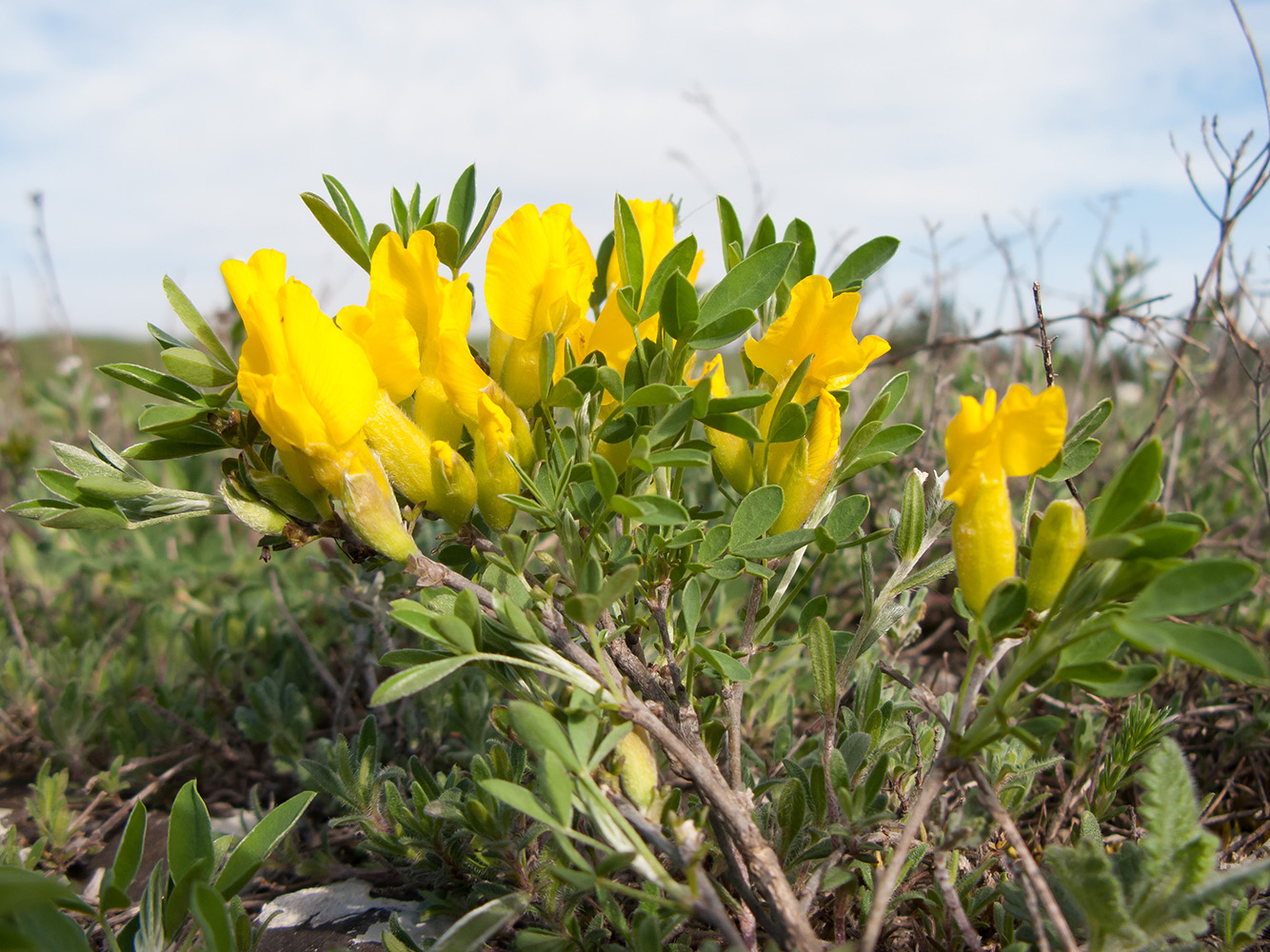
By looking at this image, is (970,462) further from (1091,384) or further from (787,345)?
(1091,384)

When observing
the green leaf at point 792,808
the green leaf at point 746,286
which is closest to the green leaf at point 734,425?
the green leaf at point 746,286

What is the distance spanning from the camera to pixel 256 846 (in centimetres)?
97

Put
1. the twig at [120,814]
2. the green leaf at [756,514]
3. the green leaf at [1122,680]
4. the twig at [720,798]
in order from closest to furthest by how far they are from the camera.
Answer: the green leaf at [1122,680], the twig at [720,798], the green leaf at [756,514], the twig at [120,814]

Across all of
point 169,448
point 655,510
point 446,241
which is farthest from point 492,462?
point 169,448

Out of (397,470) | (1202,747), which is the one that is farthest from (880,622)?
(1202,747)

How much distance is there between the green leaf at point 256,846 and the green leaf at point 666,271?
2.20 feet

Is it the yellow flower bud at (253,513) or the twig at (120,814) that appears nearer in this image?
the yellow flower bud at (253,513)

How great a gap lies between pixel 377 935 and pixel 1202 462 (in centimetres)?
261

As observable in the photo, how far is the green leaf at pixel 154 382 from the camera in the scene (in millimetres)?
985

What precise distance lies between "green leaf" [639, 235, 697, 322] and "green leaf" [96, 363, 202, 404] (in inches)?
21.0

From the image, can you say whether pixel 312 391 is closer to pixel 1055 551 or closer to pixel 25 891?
pixel 25 891

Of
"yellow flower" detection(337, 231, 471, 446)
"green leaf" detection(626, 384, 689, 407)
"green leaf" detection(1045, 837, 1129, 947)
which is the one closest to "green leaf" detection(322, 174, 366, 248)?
"yellow flower" detection(337, 231, 471, 446)

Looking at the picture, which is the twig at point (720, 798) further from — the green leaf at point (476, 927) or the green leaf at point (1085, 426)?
the green leaf at point (1085, 426)

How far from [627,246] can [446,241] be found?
0.78 ft
